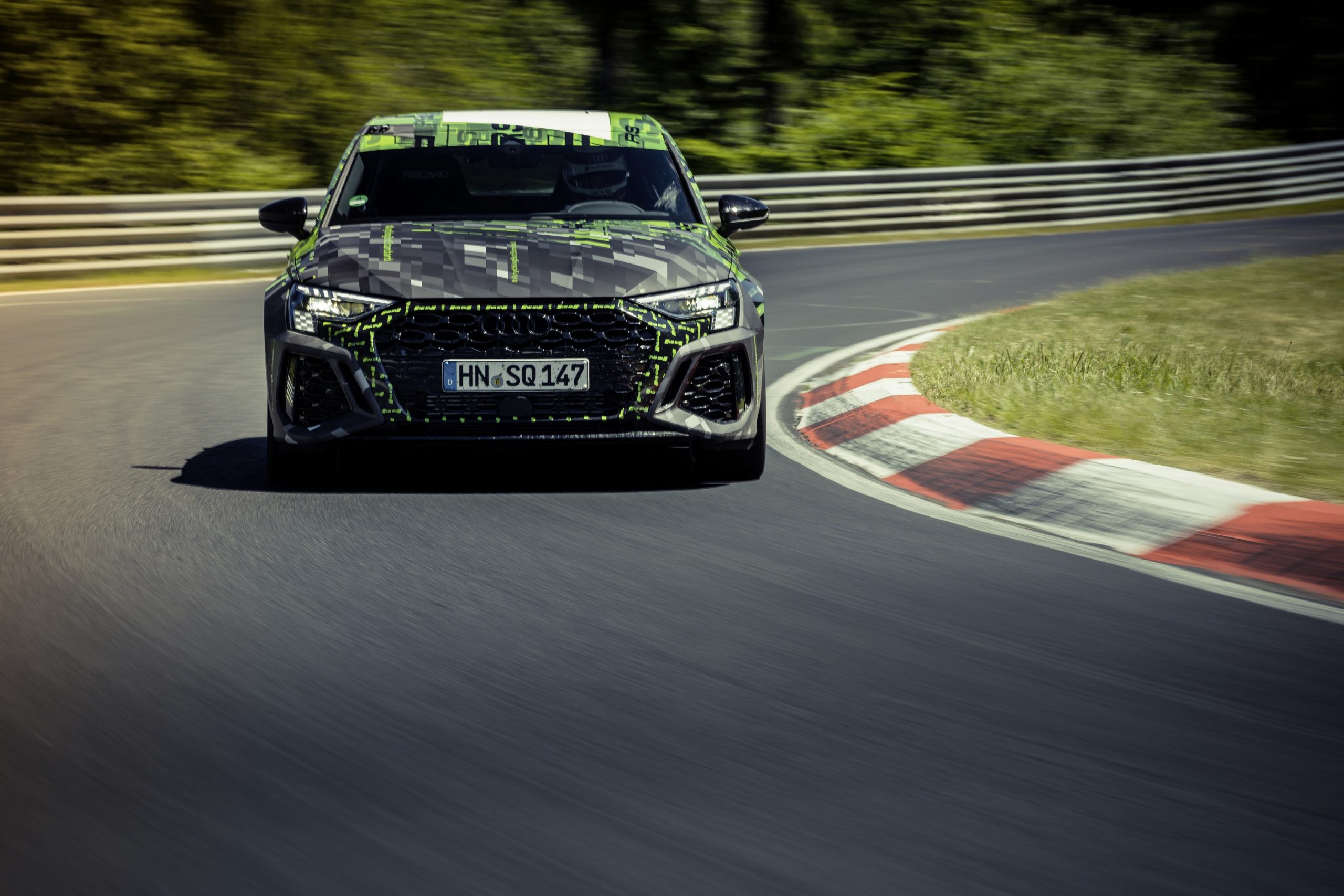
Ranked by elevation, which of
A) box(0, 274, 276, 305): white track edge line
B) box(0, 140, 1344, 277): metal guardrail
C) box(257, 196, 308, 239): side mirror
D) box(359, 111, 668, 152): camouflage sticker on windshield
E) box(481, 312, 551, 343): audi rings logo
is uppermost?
box(359, 111, 668, 152): camouflage sticker on windshield

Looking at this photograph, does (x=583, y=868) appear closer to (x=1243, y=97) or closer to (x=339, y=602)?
(x=339, y=602)

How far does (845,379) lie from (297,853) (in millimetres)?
6571

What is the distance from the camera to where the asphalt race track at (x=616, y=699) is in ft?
10.7

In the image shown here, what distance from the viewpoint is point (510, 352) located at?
6.51 metres

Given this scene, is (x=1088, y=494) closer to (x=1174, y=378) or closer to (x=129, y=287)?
(x=1174, y=378)

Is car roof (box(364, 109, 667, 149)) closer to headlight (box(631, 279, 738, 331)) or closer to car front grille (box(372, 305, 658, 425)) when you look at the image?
headlight (box(631, 279, 738, 331))

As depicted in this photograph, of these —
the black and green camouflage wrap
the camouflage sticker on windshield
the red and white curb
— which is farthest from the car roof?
the red and white curb

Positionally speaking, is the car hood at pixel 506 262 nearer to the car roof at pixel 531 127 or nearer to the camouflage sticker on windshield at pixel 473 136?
the camouflage sticker on windshield at pixel 473 136

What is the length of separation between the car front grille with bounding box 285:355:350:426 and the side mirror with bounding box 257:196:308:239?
3.71ft

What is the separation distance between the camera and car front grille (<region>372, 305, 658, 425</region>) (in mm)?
6492

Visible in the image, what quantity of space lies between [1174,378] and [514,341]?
4337 millimetres

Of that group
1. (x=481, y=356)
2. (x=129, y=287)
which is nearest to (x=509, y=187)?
(x=481, y=356)

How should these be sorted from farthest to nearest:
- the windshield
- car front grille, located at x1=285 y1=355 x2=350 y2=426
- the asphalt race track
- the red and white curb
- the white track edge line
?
the white track edge line, the windshield, car front grille, located at x1=285 y1=355 x2=350 y2=426, the red and white curb, the asphalt race track

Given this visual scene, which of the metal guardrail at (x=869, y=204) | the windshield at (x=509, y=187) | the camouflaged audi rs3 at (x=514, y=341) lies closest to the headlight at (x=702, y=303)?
the camouflaged audi rs3 at (x=514, y=341)
